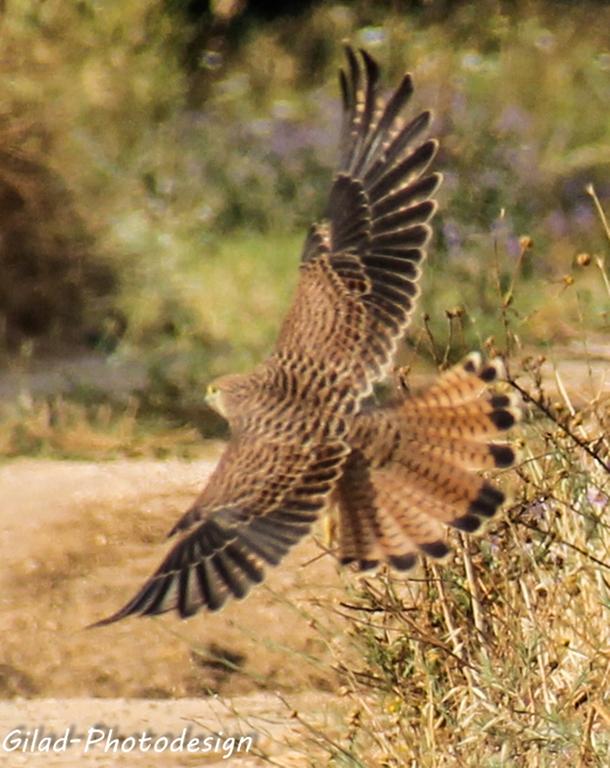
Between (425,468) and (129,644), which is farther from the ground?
(425,468)

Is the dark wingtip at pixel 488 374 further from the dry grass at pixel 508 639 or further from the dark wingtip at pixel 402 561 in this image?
the dark wingtip at pixel 402 561

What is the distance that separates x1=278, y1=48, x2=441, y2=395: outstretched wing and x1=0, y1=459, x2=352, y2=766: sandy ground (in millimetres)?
599

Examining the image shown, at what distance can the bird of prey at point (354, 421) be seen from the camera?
4051 mm

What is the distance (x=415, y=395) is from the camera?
439cm

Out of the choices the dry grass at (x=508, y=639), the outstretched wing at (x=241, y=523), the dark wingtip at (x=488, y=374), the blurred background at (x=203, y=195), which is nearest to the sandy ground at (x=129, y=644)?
the dry grass at (x=508, y=639)

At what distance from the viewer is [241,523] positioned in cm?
416

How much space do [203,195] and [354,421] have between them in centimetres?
610

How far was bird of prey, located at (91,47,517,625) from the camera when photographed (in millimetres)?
4051

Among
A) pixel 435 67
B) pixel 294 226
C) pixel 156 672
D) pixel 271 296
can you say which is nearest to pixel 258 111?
pixel 435 67

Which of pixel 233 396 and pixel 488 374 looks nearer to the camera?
pixel 488 374

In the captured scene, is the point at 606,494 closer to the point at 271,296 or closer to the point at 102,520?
the point at 102,520

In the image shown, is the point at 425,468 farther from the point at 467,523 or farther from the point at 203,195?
the point at 203,195

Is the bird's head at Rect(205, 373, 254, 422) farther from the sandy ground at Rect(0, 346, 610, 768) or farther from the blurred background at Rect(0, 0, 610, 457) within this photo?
the blurred background at Rect(0, 0, 610, 457)

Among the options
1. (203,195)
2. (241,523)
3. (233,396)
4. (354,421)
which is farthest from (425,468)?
(203,195)
